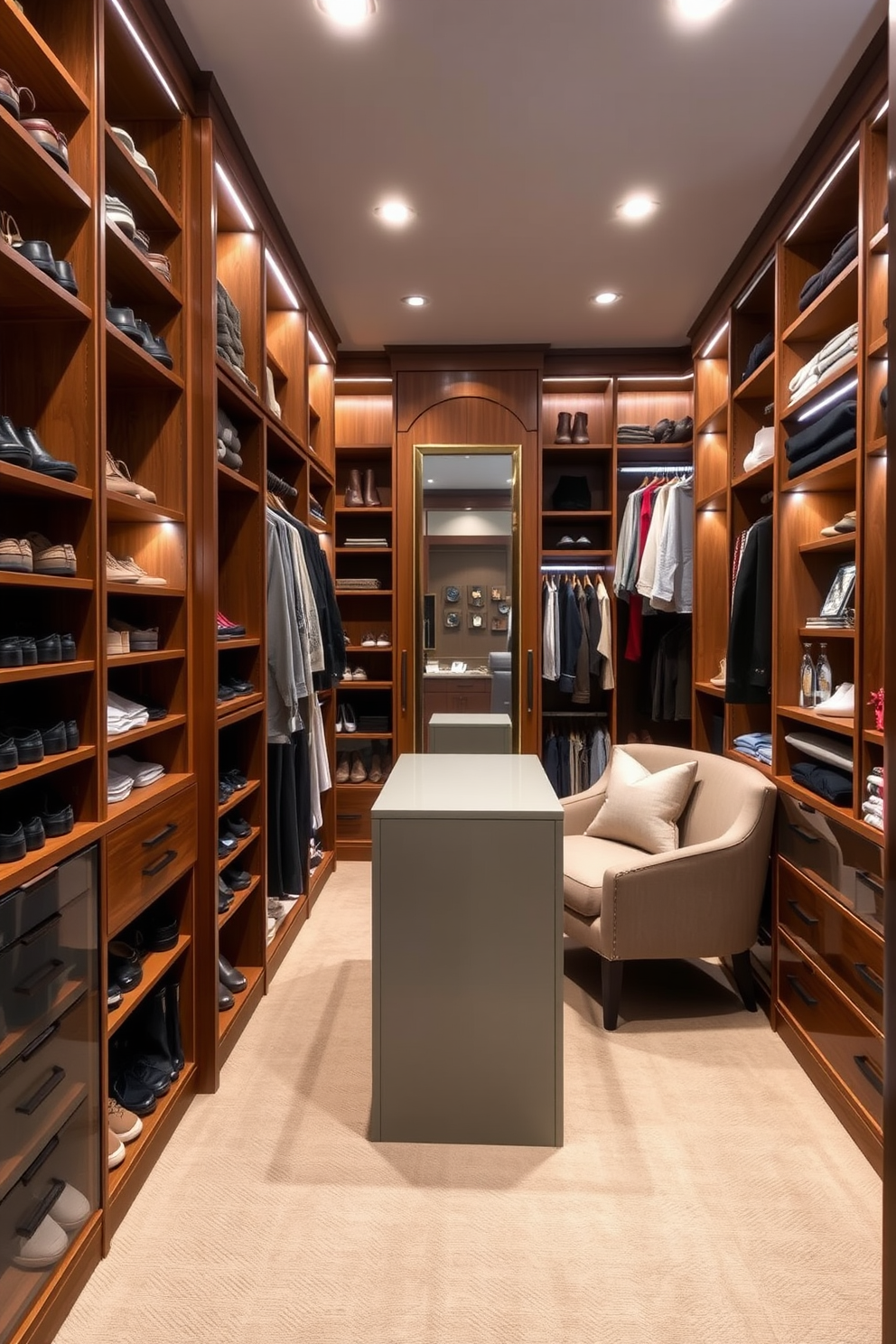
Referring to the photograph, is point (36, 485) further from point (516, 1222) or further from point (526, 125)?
point (526, 125)

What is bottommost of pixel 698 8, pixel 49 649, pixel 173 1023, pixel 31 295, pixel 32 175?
pixel 173 1023

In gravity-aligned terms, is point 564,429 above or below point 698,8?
below

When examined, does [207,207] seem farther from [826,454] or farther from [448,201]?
[826,454]

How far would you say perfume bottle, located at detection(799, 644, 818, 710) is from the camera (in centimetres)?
257

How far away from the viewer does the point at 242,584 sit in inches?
110

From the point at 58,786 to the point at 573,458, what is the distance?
148 inches

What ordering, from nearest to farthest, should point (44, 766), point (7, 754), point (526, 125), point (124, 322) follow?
point (7, 754) < point (44, 766) < point (124, 322) < point (526, 125)

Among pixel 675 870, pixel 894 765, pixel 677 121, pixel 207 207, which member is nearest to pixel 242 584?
pixel 207 207

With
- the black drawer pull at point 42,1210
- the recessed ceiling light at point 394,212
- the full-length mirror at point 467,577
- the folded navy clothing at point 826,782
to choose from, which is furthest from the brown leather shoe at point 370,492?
the black drawer pull at point 42,1210

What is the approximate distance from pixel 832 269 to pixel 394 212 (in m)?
1.53

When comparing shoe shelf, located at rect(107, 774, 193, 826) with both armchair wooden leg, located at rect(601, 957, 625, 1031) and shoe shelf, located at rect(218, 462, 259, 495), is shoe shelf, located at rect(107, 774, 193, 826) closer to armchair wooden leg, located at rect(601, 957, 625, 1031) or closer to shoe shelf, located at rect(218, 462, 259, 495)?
shoe shelf, located at rect(218, 462, 259, 495)

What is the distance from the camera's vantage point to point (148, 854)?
1895 millimetres

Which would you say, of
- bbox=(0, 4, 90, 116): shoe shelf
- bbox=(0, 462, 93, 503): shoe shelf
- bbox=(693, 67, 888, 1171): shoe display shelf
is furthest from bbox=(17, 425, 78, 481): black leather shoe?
bbox=(693, 67, 888, 1171): shoe display shelf

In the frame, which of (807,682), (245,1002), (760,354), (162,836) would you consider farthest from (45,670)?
(760,354)
